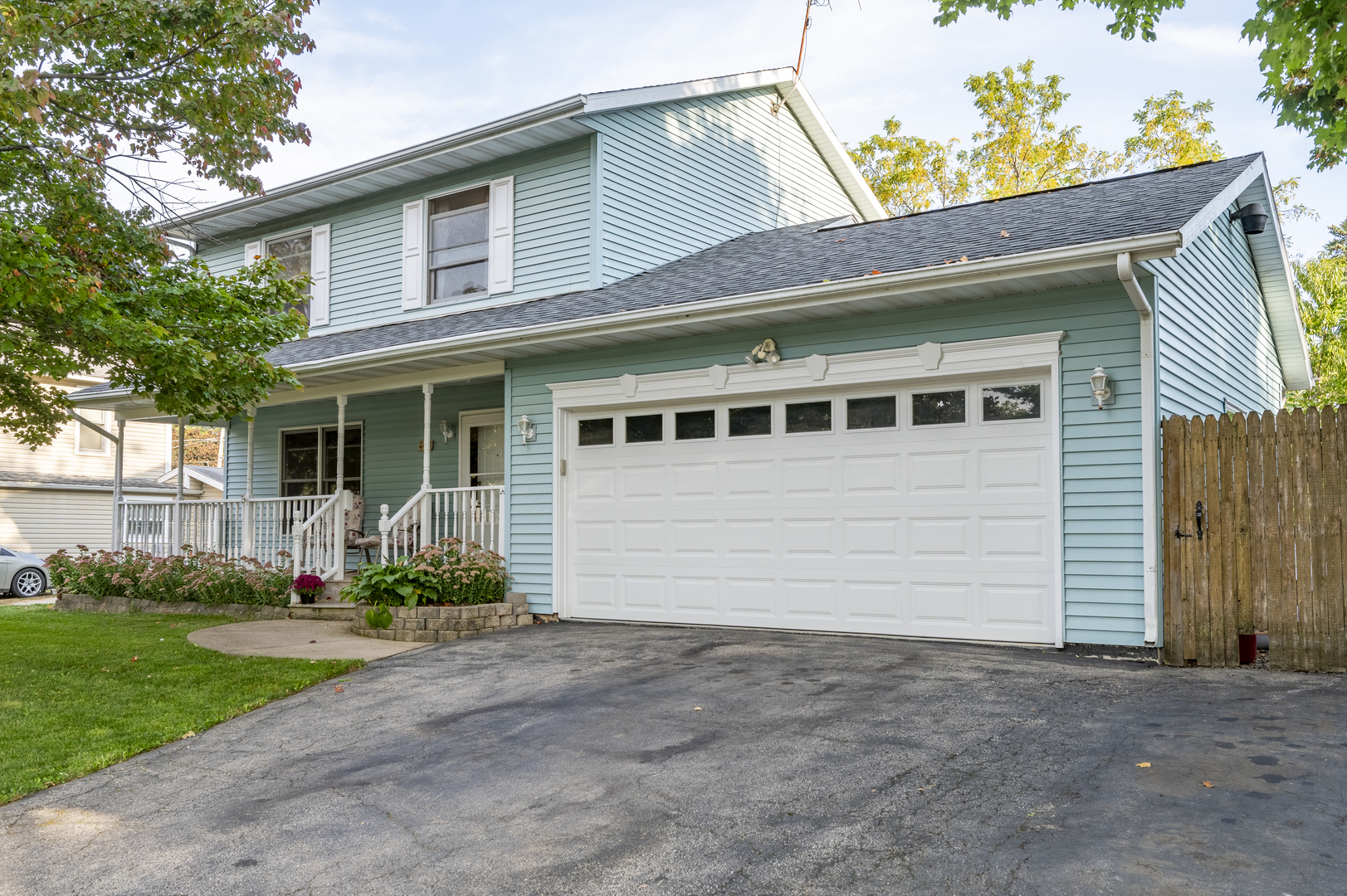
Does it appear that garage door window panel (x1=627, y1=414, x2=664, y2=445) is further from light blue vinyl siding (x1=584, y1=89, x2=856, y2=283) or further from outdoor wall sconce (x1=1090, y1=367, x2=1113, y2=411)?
outdoor wall sconce (x1=1090, y1=367, x2=1113, y2=411)

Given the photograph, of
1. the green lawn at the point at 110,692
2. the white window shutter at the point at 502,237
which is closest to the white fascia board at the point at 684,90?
the white window shutter at the point at 502,237

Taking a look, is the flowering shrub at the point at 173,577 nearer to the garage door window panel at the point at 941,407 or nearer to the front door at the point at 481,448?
the front door at the point at 481,448

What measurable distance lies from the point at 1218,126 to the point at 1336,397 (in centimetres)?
926

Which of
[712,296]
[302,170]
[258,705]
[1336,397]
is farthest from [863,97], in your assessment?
[258,705]

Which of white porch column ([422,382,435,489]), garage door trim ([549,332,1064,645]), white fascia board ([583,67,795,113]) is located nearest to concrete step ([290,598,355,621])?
white porch column ([422,382,435,489])

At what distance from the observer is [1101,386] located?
23.4ft

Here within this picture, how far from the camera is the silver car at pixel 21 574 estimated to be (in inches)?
695

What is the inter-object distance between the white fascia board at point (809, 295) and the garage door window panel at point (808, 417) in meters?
0.95

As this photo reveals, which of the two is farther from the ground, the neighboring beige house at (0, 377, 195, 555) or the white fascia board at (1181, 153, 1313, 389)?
the white fascia board at (1181, 153, 1313, 389)

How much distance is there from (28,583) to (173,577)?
779 cm

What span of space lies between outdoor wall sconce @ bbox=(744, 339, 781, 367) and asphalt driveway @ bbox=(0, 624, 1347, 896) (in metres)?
2.97

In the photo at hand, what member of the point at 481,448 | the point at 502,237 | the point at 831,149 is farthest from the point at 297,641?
the point at 831,149

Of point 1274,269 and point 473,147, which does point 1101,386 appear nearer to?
point 1274,269

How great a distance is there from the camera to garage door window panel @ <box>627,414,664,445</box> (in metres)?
9.60
